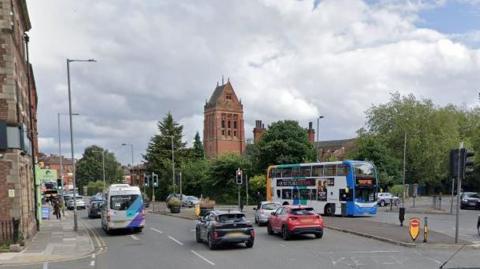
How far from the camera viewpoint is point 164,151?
90.8 meters

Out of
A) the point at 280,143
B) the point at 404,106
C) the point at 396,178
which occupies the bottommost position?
the point at 396,178

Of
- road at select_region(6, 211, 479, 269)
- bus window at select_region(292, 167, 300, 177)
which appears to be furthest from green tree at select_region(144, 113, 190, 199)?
road at select_region(6, 211, 479, 269)

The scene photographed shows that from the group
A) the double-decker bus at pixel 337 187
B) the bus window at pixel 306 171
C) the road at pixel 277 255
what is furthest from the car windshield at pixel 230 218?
the bus window at pixel 306 171

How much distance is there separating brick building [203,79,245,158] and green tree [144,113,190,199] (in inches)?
1118

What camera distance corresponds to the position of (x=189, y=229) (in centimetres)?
3066

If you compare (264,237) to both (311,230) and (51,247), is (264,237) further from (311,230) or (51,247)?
(51,247)

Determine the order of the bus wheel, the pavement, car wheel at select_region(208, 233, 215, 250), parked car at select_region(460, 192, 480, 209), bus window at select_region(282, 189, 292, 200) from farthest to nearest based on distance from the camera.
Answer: parked car at select_region(460, 192, 480, 209), bus window at select_region(282, 189, 292, 200), the bus wheel, car wheel at select_region(208, 233, 215, 250), the pavement

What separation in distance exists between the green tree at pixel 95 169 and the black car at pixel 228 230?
433 ft

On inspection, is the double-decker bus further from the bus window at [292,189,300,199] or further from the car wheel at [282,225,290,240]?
the car wheel at [282,225,290,240]

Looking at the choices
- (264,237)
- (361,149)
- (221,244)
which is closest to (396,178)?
(361,149)

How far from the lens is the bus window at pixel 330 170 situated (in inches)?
1467

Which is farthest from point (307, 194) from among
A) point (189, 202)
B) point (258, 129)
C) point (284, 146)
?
point (258, 129)

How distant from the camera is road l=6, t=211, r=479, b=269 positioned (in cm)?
1568

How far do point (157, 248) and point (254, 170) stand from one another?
47.9 m
